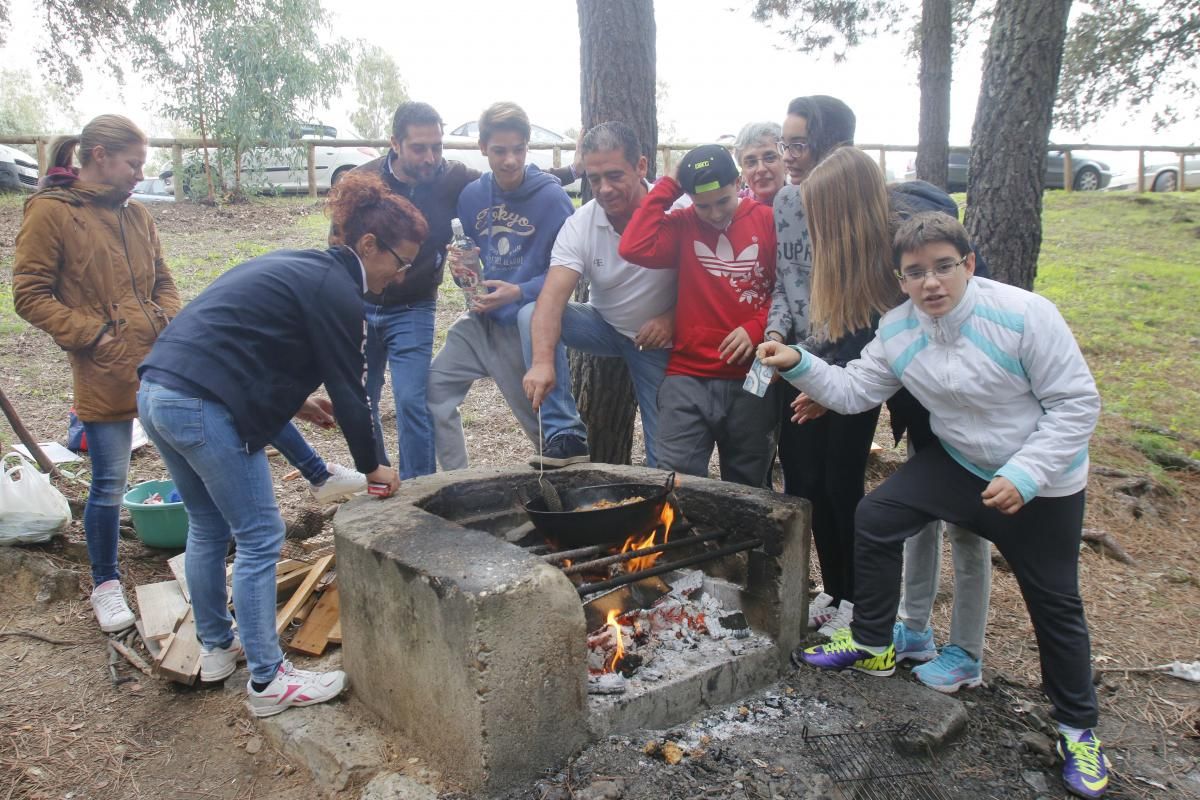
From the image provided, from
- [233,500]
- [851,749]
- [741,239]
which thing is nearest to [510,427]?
[741,239]

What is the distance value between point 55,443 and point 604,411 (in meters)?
3.40

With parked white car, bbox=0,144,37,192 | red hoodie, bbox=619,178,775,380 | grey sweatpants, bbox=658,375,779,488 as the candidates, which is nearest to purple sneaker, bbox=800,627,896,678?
grey sweatpants, bbox=658,375,779,488

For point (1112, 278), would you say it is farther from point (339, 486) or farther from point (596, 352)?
point (339, 486)

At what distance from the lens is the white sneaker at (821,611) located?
3.27 meters

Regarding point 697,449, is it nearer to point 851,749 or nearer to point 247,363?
point 851,749

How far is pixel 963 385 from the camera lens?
255cm

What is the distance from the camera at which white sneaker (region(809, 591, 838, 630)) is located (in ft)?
10.7

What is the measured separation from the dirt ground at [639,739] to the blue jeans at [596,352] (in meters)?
1.38

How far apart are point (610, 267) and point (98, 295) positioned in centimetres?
211

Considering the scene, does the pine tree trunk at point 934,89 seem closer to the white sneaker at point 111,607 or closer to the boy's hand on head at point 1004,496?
the boy's hand on head at point 1004,496

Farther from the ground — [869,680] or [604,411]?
[604,411]

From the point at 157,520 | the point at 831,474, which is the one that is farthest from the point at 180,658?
the point at 831,474

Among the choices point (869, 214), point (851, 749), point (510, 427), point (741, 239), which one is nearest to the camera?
point (851, 749)

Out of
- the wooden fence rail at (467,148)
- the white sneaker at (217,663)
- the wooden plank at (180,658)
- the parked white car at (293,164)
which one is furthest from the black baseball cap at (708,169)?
the parked white car at (293,164)
